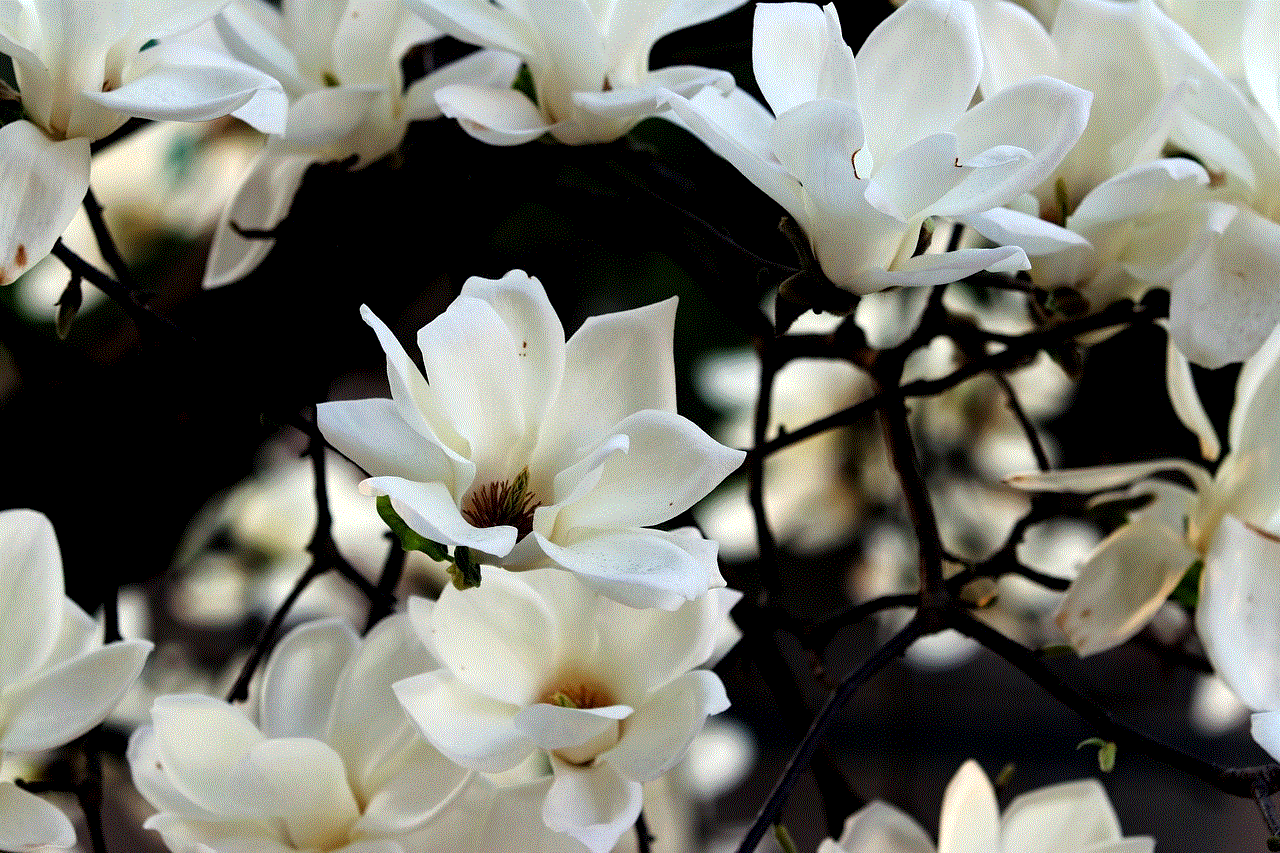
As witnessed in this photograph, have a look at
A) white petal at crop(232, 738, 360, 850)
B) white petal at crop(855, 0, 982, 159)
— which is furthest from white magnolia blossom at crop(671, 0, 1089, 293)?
white petal at crop(232, 738, 360, 850)

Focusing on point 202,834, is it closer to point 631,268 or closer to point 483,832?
point 483,832

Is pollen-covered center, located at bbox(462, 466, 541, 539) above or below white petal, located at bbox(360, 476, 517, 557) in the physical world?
below

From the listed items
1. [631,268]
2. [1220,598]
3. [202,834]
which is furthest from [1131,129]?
[631,268]

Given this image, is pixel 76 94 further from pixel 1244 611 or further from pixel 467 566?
pixel 1244 611

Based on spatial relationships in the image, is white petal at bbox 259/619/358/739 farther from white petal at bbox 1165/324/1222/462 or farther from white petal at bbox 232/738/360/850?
white petal at bbox 1165/324/1222/462

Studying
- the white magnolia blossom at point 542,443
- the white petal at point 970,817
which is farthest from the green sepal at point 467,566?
the white petal at point 970,817

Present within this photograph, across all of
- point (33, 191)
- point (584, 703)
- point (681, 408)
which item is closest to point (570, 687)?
point (584, 703)
